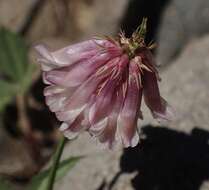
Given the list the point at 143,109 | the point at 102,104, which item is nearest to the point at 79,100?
the point at 102,104

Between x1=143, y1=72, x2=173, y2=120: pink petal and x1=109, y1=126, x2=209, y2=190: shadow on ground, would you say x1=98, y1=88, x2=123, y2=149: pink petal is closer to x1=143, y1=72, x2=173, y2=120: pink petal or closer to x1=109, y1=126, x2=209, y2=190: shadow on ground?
x1=143, y1=72, x2=173, y2=120: pink petal

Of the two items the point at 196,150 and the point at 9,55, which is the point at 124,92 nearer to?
the point at 196,150

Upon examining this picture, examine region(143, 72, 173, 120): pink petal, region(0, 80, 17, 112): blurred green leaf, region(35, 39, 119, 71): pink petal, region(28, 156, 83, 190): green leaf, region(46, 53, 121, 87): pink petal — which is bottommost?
region(0, 80, 17, 112): blurred green leaf

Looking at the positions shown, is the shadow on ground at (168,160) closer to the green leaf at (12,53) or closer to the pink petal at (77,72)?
the pink petal at (77,72)

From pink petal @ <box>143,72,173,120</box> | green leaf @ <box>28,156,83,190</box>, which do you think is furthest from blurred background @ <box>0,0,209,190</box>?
pink petal @ <box>143,72,173,120</box>

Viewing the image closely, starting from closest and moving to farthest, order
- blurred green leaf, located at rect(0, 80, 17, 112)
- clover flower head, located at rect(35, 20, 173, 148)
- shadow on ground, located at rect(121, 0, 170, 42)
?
clover flower head, located at rect(35, 20, 173, 148)
blurred green leaf, located at rect(0, 80, 17, 112)
shadow on ground, located at rect(121, 0, 170, 42)

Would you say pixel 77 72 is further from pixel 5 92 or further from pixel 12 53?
pixel 12 53

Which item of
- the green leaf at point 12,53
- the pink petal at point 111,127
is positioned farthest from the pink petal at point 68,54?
the green leaf at point 12,53
